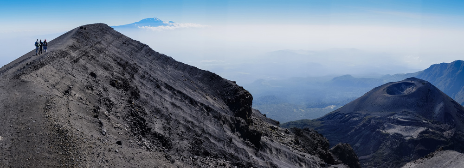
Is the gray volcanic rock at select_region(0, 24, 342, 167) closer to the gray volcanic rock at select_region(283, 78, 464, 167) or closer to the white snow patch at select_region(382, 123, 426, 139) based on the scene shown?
the gray volcanic rock at select_region(283, 78, 464, 167)

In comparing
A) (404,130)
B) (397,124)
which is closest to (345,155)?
(404,130)

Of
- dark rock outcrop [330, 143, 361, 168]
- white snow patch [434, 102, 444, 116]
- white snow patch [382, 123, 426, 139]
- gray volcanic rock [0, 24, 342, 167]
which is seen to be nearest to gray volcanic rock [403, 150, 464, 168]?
dark rock outcrop [330, 143, 361, 168]

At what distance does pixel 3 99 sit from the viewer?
1644cm

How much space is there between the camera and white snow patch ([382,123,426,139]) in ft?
237

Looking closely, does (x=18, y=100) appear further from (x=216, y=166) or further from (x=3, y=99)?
(x=216, y=166)

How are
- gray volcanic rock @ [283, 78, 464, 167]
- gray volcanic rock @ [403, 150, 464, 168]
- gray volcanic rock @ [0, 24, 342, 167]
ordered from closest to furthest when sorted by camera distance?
gray volcanic rock @ [0, 24, 342, 167] < gray volcanic rock @ [403, 150, 464, 168] < gray volcanic rock @ [283, 78, 464, 167]

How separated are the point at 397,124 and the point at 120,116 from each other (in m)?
79.2

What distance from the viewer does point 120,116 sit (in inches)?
781

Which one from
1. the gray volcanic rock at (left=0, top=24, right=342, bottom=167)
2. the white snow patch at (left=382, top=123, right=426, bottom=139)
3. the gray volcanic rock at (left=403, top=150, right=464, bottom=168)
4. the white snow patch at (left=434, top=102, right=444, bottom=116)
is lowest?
the white snow patch at (left=382, top=123, right=426, bottom=139)

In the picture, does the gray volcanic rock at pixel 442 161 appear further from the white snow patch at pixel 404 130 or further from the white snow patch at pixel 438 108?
the white snow patch at pixel 438 108

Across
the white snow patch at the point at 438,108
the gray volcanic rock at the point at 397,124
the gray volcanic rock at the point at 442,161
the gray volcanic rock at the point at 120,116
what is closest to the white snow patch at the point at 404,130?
the gray volcanic rock at the point at 397,124

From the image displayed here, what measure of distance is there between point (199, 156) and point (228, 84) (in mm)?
17835

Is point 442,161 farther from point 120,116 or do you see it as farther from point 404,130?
point 120,116

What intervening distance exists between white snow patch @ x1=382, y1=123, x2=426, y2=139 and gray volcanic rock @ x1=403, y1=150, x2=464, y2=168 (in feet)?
94.4
